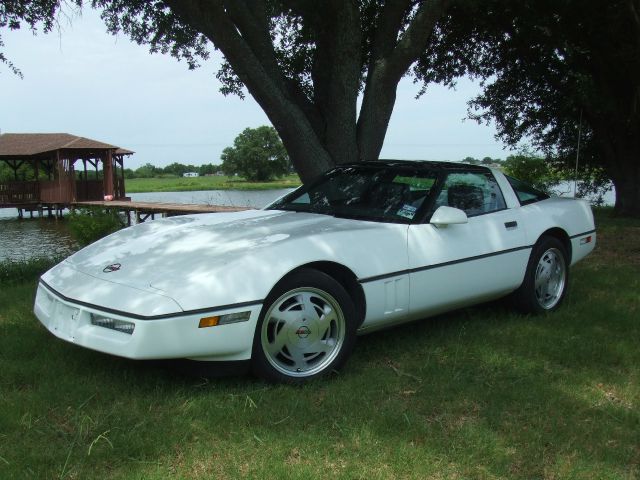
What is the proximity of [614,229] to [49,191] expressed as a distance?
32.9 metres

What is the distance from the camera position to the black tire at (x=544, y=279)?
482 cm

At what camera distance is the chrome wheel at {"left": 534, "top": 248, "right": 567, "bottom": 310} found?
495cm

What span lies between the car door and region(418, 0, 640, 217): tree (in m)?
7.23

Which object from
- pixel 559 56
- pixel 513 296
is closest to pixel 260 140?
pixel 559 56

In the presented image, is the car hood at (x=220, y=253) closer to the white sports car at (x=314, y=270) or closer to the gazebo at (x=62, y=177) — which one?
the white sports car at (x=314, y=270)

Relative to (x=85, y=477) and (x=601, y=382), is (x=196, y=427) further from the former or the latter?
(x=601, y=382)

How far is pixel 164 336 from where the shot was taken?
2.95m

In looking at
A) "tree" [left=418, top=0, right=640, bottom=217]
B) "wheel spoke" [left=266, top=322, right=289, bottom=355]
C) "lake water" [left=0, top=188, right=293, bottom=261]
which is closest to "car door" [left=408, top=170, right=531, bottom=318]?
"wheel spoke" [left=266, top=322, right=289, bottom=355]

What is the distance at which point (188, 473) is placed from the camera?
8.12 ft

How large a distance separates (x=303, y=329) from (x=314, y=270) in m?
0.35

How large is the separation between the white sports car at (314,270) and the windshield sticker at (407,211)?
1 centimetres

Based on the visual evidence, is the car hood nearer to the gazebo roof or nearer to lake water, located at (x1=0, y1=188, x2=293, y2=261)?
lake water, located at (x1=0, y1=188, x2=293, y2=261)

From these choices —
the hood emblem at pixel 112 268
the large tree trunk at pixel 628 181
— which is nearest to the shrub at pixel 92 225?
the hood emblem at pixel 112 268

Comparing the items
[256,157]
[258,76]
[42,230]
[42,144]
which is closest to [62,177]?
[42,144]
